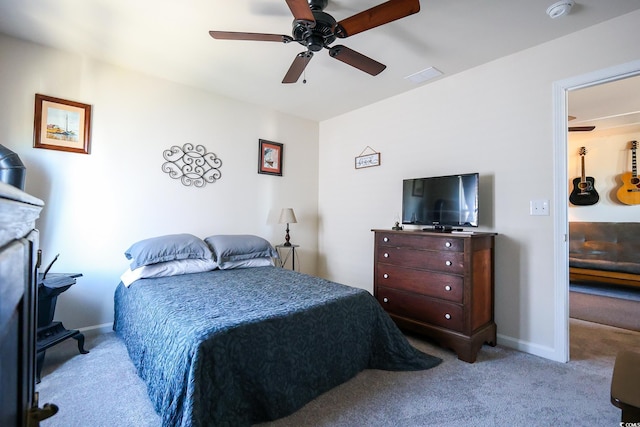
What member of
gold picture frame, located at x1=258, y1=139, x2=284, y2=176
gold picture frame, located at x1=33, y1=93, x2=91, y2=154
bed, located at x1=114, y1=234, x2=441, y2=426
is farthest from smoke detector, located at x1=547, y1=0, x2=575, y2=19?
gold picture frame, located at x1=33, y1=93, x2=91, y2=154

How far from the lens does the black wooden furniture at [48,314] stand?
6.59ft

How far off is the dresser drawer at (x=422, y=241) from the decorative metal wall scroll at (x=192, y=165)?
200cm

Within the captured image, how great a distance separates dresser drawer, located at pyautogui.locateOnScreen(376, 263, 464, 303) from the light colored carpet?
0.50m

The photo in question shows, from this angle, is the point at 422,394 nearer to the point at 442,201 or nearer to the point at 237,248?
the point at 442,201

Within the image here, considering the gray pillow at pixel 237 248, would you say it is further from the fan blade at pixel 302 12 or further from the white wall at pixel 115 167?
the fan blade at pixel 302 12

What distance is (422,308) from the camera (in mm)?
2574

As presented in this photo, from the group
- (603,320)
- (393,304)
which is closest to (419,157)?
(393,304)

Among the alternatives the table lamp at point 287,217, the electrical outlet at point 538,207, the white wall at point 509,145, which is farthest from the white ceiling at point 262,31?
the table lamp at point 287,217

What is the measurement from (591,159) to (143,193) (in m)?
6.76

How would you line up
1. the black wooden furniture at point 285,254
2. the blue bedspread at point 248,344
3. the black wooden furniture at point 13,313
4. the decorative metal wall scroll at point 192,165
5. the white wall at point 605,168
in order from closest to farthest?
the black wooden furniture at point 13,313 → the blue bedspread at point 248,344 → the decorative metal wall scroll at point 192,165 → the black wooden furniture at point 285,254 → the white wall at point 605,168

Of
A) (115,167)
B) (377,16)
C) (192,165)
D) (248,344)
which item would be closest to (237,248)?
(192,165)

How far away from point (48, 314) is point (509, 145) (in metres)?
3.88

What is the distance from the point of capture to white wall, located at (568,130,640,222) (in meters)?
4.68

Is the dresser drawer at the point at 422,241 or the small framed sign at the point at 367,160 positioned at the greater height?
the small framed sign at the point at 367,160
